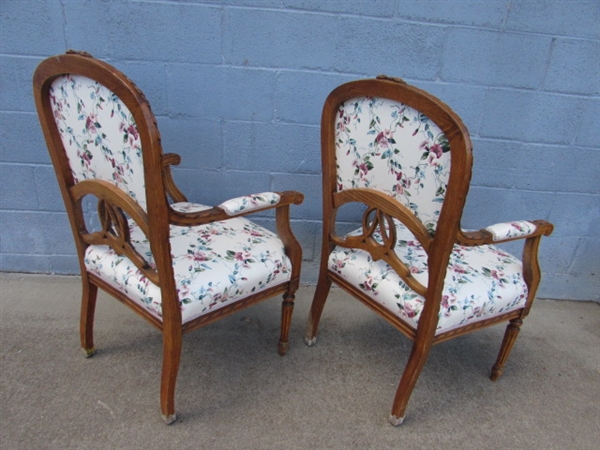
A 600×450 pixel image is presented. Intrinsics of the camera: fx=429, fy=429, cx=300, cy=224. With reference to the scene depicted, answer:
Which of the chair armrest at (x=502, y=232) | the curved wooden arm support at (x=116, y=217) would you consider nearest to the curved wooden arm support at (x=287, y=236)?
the curved wooden arm support at (x=116, y=217)

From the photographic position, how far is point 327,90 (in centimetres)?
167

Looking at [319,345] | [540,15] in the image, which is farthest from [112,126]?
[540,15]

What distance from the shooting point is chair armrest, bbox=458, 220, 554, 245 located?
3.57 feet

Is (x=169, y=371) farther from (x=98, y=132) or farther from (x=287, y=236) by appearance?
(x=98, y=132)

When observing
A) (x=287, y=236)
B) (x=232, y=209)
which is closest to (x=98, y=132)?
(x=232, y=209)

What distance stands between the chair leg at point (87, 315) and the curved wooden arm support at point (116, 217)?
0.22 meters

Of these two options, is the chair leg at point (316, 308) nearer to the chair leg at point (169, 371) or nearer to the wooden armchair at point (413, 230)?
the wooden armchair at point (413, 230)

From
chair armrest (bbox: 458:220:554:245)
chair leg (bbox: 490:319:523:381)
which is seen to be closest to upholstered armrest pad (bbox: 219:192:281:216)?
chair armrest (bbox: 458:220:554:245)

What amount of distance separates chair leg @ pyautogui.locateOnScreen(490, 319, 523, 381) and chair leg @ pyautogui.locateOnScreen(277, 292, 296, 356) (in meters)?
0.74

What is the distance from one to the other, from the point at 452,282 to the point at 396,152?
Answer: 425mm

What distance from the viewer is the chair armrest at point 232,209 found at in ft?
3.51

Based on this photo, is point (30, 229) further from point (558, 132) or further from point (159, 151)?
point (558, 132)

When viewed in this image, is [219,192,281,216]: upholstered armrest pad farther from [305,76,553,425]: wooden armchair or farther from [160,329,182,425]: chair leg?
[160,329,182,425]: chair leg

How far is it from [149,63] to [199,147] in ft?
1.17
